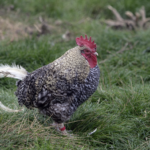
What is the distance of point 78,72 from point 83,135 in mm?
922

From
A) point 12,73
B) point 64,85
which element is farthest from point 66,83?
point 12,73

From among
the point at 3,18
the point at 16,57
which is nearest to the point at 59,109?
the point at 16,57

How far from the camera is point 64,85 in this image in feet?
10.3

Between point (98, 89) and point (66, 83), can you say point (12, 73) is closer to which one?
point (66, 83)

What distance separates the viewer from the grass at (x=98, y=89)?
312 centimetres

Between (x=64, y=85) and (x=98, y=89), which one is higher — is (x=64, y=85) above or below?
above

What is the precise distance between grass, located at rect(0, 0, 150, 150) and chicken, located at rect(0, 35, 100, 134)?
236 millimetres

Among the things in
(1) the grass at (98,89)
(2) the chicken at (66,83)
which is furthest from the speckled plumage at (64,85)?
(1) the grass at (98,89)

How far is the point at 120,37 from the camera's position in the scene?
6355mm

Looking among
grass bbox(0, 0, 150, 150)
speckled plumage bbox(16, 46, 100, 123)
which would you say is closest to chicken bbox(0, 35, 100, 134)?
speckled plumage bbox(16, 46, 100, 123)

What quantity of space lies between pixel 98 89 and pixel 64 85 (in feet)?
4.77

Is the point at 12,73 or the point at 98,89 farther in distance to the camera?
the point at 98,89

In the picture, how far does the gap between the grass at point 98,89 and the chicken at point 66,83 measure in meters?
0.24

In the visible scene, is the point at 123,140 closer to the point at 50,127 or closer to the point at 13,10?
the point at 50,127
